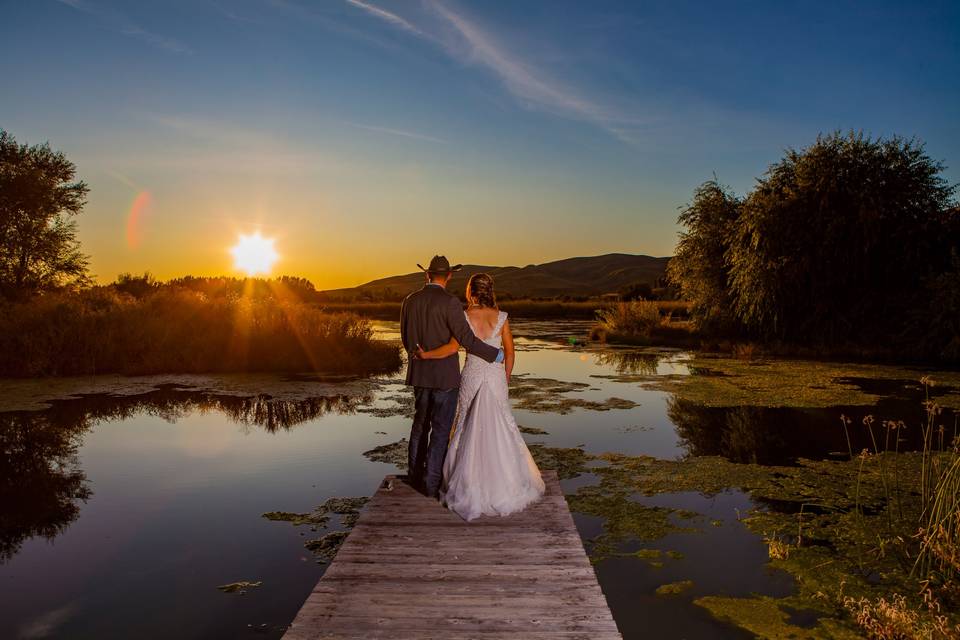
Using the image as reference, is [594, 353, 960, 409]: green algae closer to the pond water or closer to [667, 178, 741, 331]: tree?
the pond water

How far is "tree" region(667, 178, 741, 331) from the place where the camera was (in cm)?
2819

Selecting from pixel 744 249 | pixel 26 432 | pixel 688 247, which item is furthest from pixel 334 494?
pixel 688 247

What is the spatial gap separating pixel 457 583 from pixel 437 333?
92.2 inches

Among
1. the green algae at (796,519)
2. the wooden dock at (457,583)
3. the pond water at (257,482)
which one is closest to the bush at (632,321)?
the pond water at (257,482)

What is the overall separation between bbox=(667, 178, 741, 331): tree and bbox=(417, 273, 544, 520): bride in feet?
75.5

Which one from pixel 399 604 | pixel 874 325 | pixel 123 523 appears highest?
pixel 874 325

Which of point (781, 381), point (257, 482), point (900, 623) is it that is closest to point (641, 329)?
point (781, 381)

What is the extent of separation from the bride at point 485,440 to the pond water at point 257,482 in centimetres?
103

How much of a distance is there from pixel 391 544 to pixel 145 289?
2995cm

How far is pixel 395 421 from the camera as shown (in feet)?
41.5

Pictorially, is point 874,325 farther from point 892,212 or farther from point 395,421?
point 395,421

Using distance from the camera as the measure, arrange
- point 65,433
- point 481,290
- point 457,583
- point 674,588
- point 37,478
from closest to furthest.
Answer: point 457,583
point 674,588
point 481,290
point 37,478
point 65,433

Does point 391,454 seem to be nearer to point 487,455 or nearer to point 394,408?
point 394,408

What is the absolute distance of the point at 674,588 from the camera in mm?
5625
